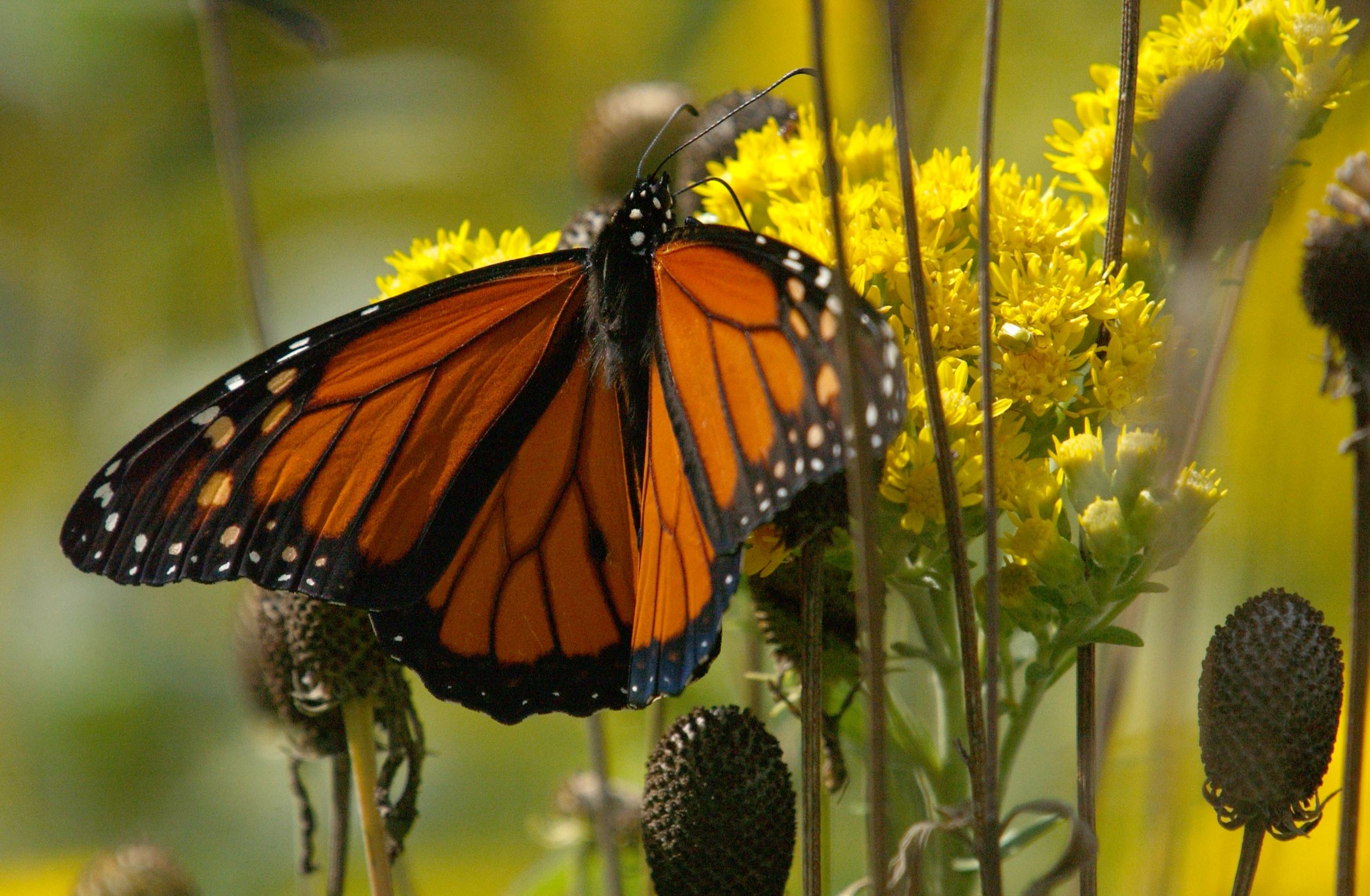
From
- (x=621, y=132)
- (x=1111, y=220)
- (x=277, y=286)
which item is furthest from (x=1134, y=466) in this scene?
(x=277, y=286)

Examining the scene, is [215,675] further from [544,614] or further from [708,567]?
[708,567]

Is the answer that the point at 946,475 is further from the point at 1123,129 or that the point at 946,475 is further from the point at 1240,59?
the point at 1240,59

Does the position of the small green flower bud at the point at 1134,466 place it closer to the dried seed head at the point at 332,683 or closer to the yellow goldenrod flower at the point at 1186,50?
the yellow goldenrod flower at the point at 1186,50

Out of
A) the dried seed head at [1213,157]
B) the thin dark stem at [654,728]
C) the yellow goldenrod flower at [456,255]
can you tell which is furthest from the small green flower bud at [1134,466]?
the yellow goldenrod flower at [456,255]

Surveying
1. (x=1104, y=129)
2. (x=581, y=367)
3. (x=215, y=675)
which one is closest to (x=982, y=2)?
(x=1104, y=129)

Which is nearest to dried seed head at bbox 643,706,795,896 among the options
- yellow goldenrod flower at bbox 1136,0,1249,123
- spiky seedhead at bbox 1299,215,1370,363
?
spiky seedhead at bbox 1299,215,1370,363

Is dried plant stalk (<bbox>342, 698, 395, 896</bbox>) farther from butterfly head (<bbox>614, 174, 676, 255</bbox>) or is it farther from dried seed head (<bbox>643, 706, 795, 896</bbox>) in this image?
butterfly head (<bbox>614, 174, 676, 255</bbox>)
